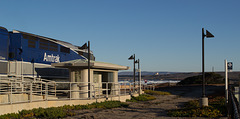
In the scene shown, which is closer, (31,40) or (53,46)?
(31,40)

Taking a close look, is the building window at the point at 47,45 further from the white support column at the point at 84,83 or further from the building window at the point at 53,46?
the white support column at the point at 84,83

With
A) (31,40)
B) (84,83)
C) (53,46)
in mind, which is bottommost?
(84,83)

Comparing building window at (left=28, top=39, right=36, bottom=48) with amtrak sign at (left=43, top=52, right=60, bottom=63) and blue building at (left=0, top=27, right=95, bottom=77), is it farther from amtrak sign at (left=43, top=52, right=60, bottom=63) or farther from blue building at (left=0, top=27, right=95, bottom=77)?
amtrak sign at (left=43, top=52, right=60, bottom=63)

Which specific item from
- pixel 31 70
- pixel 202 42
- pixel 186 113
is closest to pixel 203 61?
pixel 202 42

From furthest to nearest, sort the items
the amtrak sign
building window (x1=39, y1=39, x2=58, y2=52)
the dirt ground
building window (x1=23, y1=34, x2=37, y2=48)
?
the amtrak sign
building window (x1=39, y1=39, x2=58, y2=52)
building window (x1=23, y1=34, x2=37, y2=48)
the dirt ground

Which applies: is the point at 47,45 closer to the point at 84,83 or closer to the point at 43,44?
the point at 43,44

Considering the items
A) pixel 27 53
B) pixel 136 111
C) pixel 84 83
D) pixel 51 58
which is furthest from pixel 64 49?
pixel 136 111

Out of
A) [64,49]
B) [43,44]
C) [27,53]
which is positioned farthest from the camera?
[64,49]

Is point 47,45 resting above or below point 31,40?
below

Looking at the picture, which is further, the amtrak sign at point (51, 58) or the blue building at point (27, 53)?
the amtrak sign at point (51, 58)

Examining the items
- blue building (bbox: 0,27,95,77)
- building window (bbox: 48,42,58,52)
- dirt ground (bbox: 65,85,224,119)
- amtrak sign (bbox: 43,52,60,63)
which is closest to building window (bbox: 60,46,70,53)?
blue building (bbox: 0,27,95,77)

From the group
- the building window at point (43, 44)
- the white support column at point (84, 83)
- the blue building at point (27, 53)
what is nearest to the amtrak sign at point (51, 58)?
the blue building at point (27, 53)

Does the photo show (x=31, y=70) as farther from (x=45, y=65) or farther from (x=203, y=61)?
(x=203, y=61)

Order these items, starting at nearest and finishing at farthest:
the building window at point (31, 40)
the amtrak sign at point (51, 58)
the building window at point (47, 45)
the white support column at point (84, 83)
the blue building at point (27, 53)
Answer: the blue building at point (27, 53) → the white support column at point (84, 83) → the building window at point (31, 40) → the building window at point (47, 45) → the amtrak sign at point (51, 58)
